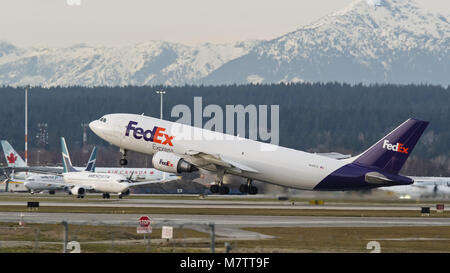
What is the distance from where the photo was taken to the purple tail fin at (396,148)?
83500mm

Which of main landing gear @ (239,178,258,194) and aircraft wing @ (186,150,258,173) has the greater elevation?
aircraft wing @ (186,150,258,173)

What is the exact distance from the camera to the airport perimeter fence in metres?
52.9

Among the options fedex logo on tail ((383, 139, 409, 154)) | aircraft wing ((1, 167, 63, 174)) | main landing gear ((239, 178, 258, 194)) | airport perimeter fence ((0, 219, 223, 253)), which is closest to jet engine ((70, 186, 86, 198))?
aircraft wing ((1, 167, 63, 174))

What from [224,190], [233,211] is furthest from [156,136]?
[233,211]

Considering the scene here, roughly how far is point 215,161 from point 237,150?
247 centimetres

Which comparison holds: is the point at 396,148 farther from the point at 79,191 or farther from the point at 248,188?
the point at 79,191

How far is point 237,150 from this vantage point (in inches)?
3548

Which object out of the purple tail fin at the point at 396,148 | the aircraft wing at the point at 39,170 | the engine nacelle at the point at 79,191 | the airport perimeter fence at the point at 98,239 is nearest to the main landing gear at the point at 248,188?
the purple tail fin at the point at 396,148

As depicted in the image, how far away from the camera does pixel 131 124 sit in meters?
91.8

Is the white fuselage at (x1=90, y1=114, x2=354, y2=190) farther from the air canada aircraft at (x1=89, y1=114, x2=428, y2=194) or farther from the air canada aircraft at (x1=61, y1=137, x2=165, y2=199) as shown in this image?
the air canada aircraft at (x1=61, y1=137, x2=165, y2=199)

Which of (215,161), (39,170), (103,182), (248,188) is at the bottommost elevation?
(103,182)
